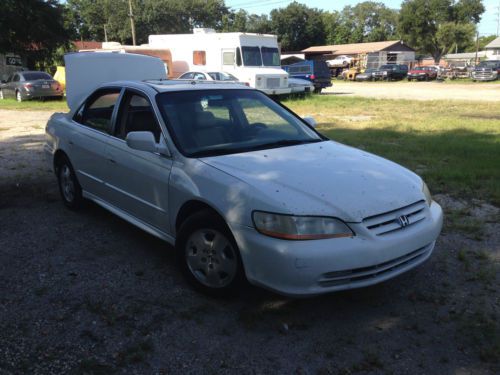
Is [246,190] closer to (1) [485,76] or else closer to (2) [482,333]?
(2) [482,333]

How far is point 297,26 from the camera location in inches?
3351

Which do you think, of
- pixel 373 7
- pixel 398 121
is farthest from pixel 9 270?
pixel 373 7

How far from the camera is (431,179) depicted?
673 cm

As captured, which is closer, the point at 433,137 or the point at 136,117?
the point at 136,117

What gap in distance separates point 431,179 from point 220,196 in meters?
4.34


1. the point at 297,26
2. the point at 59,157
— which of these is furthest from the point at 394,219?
the point at 297,26

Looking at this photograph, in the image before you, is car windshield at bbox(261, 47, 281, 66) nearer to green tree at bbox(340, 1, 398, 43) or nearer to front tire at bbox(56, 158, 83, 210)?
front tire at bbox(56, 158, 83, 210)

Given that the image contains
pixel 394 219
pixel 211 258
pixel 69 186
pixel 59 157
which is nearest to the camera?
pixel 394 219

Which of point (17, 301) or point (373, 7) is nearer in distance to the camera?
point (17, 301)

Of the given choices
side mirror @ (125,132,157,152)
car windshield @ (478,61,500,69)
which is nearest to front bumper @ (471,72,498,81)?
car windshield @ (478,61,500,69)

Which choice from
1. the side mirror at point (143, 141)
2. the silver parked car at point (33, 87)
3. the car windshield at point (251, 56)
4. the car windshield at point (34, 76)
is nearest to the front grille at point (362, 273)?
the side mirror at point (143, 141)

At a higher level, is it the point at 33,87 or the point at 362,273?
the point at 33,87

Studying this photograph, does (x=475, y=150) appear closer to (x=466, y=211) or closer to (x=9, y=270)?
(x=466, y=211)

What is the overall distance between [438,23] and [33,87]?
6583 centimetres
